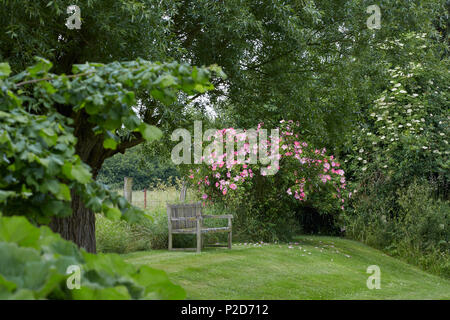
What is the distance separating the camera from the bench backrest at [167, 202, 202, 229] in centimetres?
866

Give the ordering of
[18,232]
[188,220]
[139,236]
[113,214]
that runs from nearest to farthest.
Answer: [18,232]
[113,214]
[188,220]
[139,236]

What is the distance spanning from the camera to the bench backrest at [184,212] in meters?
8.66

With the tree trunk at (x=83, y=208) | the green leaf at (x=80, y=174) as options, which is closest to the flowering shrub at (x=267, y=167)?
the tree trunk at (x=83, y=208)

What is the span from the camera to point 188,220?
8781 millimetres

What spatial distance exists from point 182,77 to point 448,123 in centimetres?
948

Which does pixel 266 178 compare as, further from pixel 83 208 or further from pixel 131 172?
pixel 131 172

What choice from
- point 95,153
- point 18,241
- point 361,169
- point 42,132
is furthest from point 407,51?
point 18,241

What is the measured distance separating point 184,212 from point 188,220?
16cm

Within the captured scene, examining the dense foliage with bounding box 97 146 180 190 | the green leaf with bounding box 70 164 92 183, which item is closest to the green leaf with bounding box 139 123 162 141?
the green leaf with bounding box 70 164 92 183

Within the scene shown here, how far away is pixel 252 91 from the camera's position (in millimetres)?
6695

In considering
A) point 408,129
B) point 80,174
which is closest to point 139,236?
point 408,129

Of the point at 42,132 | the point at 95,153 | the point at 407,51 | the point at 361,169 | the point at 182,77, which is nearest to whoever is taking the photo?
the point at 42,132
